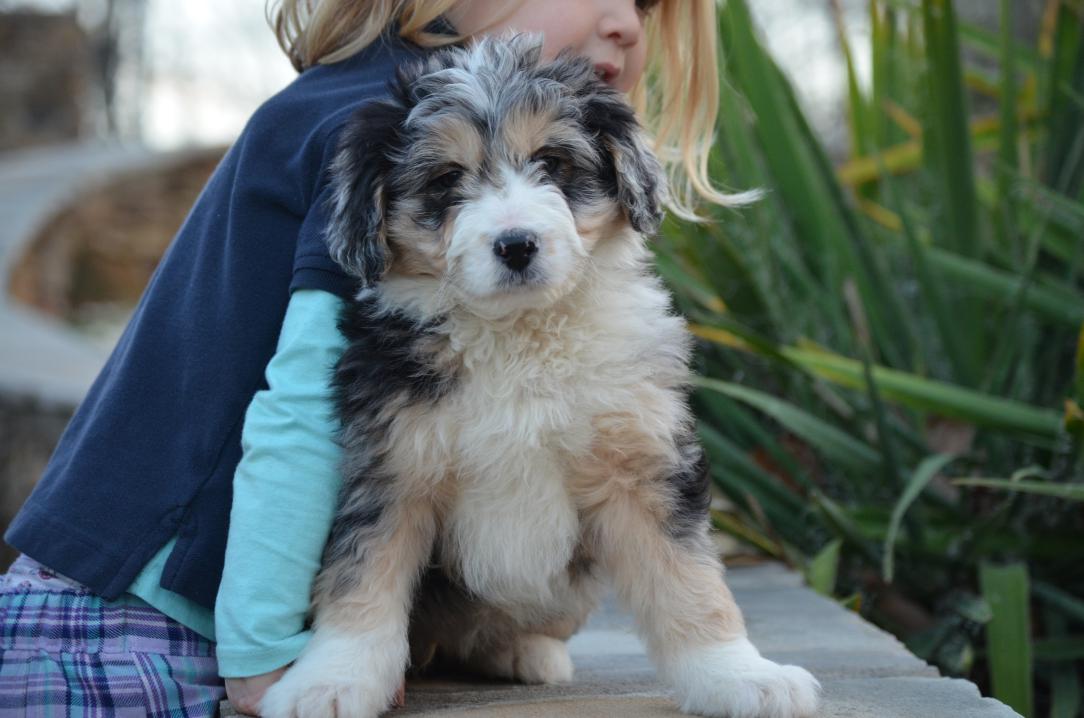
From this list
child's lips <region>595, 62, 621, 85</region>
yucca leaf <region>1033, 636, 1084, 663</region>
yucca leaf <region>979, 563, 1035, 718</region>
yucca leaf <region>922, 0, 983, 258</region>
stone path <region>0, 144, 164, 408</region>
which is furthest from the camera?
stone path <region>0, 144, 164, 408</region>

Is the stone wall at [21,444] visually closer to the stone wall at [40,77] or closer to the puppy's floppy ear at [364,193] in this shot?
the puppy's floppy ear at [364,193]

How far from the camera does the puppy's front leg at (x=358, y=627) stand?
2045mm

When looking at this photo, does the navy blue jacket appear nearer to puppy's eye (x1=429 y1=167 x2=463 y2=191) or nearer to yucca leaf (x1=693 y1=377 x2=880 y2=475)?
puppy's eye (x1=429 y1=167 x2=463 y2=191)

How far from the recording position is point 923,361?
407cm

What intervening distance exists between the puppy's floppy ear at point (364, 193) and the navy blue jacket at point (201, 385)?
11 cm

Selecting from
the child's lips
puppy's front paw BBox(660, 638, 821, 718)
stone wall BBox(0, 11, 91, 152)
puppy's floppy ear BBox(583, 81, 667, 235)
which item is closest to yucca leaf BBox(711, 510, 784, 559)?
the child's lips

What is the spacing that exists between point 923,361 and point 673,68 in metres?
1.46

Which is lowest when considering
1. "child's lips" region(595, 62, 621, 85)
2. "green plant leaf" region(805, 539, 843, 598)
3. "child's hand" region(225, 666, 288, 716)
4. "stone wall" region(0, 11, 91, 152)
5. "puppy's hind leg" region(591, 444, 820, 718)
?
"green plant leaf" region(805, 539, 843, 598)

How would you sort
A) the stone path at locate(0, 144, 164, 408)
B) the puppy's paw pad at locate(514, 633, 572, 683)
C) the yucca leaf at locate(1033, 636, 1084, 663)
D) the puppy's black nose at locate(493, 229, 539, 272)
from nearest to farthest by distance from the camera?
the puppy's black nose at locate(493, 229, 539, 272), the puppy's paw pad at locate(514, 633, 572, 683), the yucca leaf at locate(1033, 636, 1084, 663), the stone path at locate(0, 144, 164, 408)

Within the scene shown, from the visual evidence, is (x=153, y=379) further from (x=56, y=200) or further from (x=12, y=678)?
(x=56, y=200)

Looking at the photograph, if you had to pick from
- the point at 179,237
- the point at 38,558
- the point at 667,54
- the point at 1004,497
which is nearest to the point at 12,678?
the point at 38,558

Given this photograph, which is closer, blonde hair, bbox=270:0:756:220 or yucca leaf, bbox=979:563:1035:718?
blonde hair, bbox=270:0:756:220

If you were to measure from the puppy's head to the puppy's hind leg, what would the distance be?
426 millimetres

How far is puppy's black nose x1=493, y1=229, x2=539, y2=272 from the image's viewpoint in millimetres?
1982
